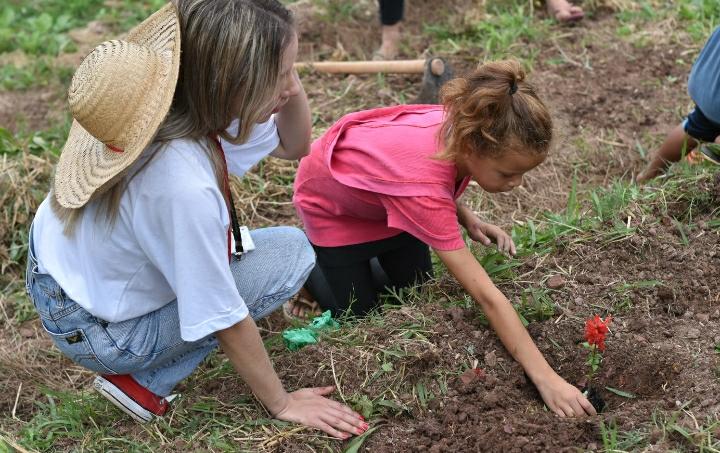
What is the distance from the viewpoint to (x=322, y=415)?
2455mm

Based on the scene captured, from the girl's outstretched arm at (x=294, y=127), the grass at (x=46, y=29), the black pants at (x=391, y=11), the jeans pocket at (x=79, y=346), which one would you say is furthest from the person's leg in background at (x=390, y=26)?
the jeans pocket at (x=79, y=346)

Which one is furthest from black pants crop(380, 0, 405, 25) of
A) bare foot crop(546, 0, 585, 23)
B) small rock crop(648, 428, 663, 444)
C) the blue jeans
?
small rock crop(648, 428, 663, 444)

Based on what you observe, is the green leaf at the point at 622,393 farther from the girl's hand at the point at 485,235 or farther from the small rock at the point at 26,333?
the small rock at the point at 26,333

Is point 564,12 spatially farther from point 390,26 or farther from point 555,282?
point 555,282

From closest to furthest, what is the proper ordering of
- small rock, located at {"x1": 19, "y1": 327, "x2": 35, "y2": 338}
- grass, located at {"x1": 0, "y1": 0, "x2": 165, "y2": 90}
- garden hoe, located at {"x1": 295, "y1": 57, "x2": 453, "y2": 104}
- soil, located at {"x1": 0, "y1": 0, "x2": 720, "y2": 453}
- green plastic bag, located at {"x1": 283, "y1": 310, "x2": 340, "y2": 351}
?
1. soil, located at {"x1": 0, "y1": 0, "x2": 720, "y2": 453}
2. green plastic bag, located at {"x1": 283, "y1": 310, "x2": 340, "y2": 351}
3. small rock, located at {"x1": 19, "y1": 327, "x2": 35, "y2": 338}
4. garden hoe, located at {"x1": 295, "y1": 57, "x2": 453, "y2": 104}
5. grass, located at {"x1": 0, "y1": 0, "x2": 165, "y2": 90}

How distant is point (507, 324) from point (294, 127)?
91cm

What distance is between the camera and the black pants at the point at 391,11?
4.86m

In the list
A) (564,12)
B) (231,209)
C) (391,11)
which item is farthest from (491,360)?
(564,12)

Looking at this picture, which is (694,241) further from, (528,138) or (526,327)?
(528,138)

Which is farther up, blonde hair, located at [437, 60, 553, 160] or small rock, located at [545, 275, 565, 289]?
blonde hair, located at [437, 60, 553, 160]

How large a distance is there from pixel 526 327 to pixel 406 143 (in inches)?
27.6

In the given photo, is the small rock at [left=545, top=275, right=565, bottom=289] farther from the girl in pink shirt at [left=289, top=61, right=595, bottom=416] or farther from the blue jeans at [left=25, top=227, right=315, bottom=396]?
the blue jeans at [left=25, top=227, right=315, bottom=396]

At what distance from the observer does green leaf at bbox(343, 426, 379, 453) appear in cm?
236

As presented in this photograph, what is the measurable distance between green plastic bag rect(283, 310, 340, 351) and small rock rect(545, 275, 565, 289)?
2.39 ft
